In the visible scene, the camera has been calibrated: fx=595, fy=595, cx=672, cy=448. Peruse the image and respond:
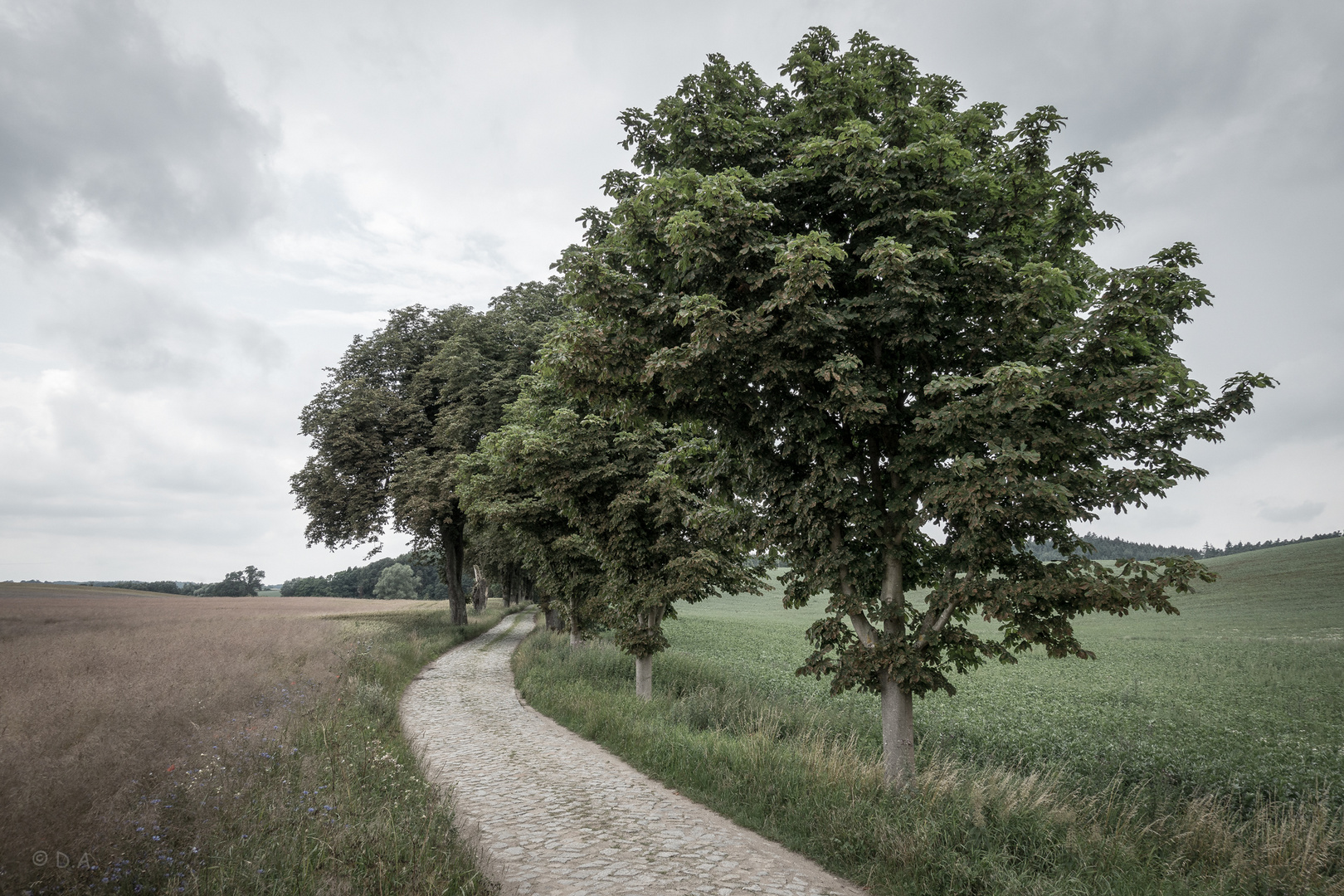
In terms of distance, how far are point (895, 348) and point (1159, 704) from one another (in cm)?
1873

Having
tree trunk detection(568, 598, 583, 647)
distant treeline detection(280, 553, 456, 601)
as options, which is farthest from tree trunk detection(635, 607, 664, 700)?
distant treeline detection(280, 553, 456, 601)

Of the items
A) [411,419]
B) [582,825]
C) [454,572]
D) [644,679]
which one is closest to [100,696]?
[582,825]

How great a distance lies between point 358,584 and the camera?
12762 cm

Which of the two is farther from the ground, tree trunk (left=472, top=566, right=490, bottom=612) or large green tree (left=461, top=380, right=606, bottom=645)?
large green tree (left=461, top=380, right=606, bottom=645)

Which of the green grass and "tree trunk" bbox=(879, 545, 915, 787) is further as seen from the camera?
"tree trunk" bbox=(879, 545, 915, 787)

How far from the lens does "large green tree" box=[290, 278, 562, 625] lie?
78.6ft

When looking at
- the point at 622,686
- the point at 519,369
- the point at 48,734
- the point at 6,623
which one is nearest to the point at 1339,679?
the point at 622,686

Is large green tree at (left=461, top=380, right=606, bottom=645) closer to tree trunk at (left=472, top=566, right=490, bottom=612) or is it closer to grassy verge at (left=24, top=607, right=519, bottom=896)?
grassy verge at (left=24, top=607, right=519, bottom=896)

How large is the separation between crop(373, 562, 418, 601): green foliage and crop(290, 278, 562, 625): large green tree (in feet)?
259

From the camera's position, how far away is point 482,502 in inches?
653

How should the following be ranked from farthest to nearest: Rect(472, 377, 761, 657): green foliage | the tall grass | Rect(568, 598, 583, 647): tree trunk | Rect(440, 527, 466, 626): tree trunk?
Rect(440, 527, 466, 626): tree trunk, Rect(568, 598, 583, 647): tree trunk, Rect(472, 377, 761, 657): green foliage, the tall grass

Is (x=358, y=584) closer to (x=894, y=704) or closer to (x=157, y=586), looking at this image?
(x=157, y=586)

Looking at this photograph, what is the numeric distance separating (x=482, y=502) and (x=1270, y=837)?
1566 cm

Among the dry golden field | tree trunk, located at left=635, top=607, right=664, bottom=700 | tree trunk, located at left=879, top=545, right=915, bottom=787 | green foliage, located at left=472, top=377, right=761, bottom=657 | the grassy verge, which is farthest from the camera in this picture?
tree trunk, located at left=635, top=607, right=664, bottom=700
